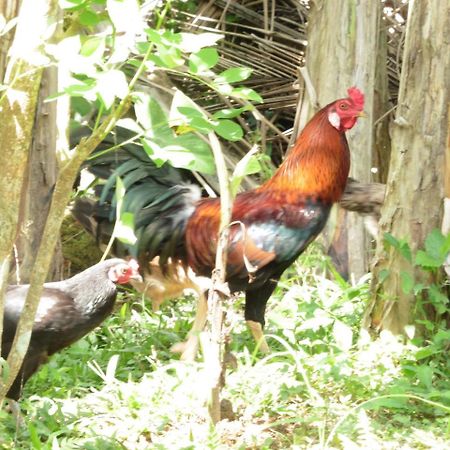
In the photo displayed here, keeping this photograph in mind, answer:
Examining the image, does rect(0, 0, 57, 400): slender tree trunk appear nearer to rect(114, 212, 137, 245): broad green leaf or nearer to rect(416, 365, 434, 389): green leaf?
rect(114, 212, 137, 245): broad green leaf

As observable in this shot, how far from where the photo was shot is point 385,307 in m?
5.19

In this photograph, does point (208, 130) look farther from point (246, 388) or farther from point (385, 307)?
point (385, 307)

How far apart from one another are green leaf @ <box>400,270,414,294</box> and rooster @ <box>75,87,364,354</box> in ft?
1.97

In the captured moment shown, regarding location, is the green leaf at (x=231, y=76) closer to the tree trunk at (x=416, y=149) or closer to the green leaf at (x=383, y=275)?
the tree trunk at (x=416, y=149)

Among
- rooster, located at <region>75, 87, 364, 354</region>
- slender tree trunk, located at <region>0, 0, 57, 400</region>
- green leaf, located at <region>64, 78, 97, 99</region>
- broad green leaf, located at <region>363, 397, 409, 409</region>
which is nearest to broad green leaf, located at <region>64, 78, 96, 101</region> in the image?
green leaf, located at <region>64, 78, 97, 99</region>

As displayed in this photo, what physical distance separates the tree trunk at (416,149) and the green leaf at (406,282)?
0.11 metres

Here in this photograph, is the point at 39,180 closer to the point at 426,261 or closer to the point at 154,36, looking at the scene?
the point at 426,261

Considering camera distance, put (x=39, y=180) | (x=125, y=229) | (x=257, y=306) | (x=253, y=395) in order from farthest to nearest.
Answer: (x=257, y=306)
(x=39, y=180)
(x=253, y=395)
(x=125, y=229)

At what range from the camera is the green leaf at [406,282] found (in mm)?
4902

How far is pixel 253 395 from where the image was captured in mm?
4395

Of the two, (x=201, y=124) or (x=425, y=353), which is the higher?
(x=201, y=124)

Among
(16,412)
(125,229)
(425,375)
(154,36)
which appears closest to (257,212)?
(425,375)

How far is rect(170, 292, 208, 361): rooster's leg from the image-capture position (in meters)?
5.19

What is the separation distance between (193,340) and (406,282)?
1228 millimetres
